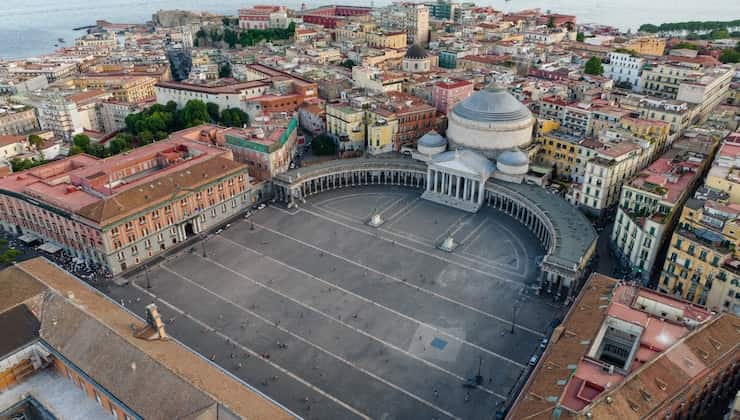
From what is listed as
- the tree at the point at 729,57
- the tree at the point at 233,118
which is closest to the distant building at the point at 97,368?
the tree at the point at 233,118

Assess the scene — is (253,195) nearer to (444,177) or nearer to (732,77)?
(444,177)

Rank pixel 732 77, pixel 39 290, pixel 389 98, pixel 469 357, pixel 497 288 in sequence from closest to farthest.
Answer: pixel 39 290
pixel 469 357
pixel 497 288
pixel 389 98
pixel 732 77

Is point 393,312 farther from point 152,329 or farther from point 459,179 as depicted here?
point 459,179

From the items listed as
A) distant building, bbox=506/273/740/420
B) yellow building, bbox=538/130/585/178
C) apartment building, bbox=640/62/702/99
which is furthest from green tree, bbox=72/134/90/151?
apartment building, bbox=640/62/702/99

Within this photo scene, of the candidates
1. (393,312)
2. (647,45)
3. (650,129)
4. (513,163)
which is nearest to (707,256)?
(393,312)

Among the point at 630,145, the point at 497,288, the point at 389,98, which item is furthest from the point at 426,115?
the point at 497,288
